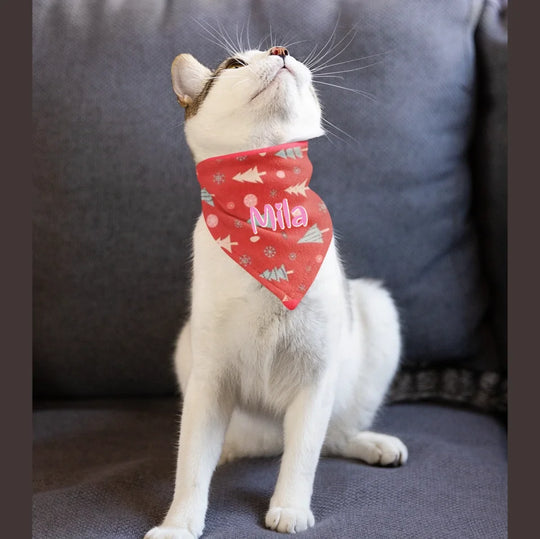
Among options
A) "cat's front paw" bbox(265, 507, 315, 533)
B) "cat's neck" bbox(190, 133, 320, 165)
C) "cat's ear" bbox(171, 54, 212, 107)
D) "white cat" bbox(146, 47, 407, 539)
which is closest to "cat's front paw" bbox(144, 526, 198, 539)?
"white cat" bbox(146, 47, 407, 539)

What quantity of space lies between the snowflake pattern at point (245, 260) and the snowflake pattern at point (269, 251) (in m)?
0.03

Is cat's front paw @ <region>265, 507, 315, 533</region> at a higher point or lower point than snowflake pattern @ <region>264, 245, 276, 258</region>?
lower

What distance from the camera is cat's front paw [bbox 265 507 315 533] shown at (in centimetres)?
115

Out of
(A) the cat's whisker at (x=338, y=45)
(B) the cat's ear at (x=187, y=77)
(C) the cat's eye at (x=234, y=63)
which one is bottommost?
(B) the cat's ear at (x=187, y=77)

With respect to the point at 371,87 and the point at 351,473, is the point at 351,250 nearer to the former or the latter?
the point at 371,87

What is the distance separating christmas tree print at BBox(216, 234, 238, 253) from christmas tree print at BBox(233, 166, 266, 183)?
0.10 metres

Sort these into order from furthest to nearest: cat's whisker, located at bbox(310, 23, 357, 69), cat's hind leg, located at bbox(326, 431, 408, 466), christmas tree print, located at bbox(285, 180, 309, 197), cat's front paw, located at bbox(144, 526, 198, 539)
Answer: cat's whisker, located at bbox(310, 23, 357, 69), cat's hind leg, located at bbox(326, 431, 408, 466), christmas tree print, located at bbox(285, 180, 309, 197), cat's front paw, located at bbox(144, 526, 198, 539)

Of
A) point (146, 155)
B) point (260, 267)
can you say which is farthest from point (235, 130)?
point (146, 155)

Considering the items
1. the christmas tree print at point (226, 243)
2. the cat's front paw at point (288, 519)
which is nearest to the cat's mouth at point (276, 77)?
the christmas tree print at point (226, 243)

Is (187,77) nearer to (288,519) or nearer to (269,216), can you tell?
(269,216)

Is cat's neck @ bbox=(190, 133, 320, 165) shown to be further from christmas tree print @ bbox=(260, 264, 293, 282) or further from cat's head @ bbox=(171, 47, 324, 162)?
christmas tree print @ bbox=(260, 264, 293, 282)

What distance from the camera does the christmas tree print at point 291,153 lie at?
1.21 meters

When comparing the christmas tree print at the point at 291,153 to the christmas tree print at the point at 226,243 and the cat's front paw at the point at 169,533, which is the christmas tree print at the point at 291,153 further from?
the cat's front paw at the point at 169,533

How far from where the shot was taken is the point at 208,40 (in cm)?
168
